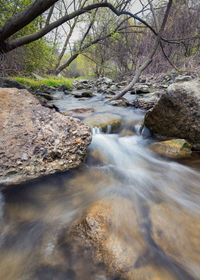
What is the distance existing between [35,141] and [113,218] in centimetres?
137

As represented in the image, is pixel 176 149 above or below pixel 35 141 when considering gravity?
below

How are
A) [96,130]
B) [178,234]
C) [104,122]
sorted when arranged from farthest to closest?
[104,122] → [96,130] → [178,234]

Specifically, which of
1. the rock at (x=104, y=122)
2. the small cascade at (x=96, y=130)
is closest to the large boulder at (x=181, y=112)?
the rock at (x=104, y=122)

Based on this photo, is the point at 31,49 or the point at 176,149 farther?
the point at 31,49

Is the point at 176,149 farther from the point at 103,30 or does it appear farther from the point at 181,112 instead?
the point at 103,30

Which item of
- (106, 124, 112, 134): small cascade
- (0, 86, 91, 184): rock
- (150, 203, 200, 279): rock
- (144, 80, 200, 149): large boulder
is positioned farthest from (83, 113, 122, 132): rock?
(150, 203, 200, 279): rock

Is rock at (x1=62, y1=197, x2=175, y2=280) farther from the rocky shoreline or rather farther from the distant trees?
the distant trees

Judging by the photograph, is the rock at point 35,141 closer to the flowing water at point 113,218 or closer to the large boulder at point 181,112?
the flowing water at point 113,218

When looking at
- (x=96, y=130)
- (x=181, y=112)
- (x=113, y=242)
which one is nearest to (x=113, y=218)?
(x=113, y=242)

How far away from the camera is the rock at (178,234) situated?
40.7 inches

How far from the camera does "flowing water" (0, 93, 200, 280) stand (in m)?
0.98

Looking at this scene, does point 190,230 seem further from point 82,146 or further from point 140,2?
point 140,2

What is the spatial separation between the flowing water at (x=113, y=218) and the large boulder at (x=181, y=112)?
1.78ft

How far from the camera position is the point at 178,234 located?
1206mm
